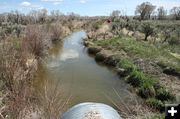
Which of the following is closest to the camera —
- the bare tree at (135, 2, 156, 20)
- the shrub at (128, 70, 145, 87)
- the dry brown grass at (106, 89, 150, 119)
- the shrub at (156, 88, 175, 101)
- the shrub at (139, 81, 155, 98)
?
the dry brown grass at (106, 89, 150, 119)

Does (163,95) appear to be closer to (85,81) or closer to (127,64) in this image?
(127,64)

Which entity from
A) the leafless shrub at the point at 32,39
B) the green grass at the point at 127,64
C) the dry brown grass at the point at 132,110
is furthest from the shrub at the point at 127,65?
the leafless shrub at the point at 32,39

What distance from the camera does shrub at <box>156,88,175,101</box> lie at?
485 cm

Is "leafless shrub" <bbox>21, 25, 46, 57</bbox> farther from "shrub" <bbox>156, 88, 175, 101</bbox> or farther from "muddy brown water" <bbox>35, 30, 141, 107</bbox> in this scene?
"shrub" <bbox>156, 88, 175, 101</bbox>

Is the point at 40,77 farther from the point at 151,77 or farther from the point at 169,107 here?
the point at 169,107

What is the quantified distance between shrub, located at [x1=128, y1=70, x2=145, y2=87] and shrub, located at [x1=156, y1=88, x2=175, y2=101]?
986 mm

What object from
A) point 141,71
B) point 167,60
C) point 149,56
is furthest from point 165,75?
point 149,56

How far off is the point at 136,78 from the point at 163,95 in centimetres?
159

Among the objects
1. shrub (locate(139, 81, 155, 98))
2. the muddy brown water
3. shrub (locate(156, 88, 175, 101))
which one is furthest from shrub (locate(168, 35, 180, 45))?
shrub (locate(156, 88, 175, 101))

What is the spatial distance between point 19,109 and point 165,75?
20.3 ft

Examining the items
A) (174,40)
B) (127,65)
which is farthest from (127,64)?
(174,40)

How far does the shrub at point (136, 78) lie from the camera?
620cm

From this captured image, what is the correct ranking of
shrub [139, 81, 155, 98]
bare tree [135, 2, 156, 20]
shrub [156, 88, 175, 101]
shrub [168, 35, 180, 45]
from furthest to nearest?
bare tree [135, 2, 156, 20] → shrub [168, 35, 180, 45] → shrub [139, 81, 155, 98] → shrub [156, 88, 175, 101]

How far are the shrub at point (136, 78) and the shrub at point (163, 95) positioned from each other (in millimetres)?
986
